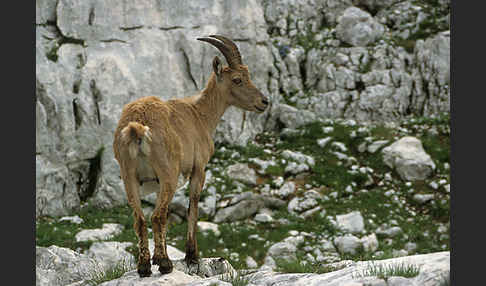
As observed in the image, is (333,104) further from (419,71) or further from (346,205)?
(346,205)

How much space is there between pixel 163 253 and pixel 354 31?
19.6 metres

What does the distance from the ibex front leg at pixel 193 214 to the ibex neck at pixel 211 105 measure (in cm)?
120

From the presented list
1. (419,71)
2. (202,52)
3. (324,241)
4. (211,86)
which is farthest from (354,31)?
(211,86)

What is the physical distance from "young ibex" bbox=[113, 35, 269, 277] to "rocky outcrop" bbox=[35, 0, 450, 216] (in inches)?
371

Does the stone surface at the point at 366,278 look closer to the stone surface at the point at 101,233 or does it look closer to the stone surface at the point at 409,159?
the stone surface at the point at 101,233

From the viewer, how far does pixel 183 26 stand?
21219mm

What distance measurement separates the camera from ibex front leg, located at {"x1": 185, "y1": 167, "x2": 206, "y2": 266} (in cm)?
909

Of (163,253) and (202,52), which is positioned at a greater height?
(202,52)

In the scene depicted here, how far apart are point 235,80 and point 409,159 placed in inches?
415

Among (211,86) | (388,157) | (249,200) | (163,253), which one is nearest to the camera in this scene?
(163,253)

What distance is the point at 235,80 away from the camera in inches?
401

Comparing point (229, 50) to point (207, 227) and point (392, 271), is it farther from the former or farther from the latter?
point (207, 227)

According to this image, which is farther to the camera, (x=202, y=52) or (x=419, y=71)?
(x=419, y=71)

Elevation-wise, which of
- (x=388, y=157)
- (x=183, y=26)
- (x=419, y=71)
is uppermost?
(x=183, y=26)
